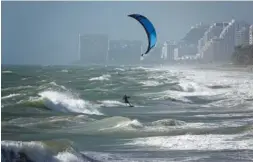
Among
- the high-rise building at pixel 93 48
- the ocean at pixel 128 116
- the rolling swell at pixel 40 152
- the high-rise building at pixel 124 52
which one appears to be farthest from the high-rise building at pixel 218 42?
the rolling swell at pixel 40 152

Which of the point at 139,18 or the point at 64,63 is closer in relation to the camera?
the point at 139,18

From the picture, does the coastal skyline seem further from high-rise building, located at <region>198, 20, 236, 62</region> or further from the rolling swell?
the rolling swell

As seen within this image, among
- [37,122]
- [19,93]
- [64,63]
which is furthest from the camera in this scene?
[19,93]

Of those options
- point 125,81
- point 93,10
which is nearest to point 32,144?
point 93,10

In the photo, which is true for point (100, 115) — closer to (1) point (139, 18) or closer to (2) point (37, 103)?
(2) point (37, 103)

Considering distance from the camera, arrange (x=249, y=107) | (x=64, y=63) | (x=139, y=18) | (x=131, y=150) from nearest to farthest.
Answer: (x=139, y=18)
(x=131, y=150)
(x=64, y=63)
(x=249, y=107)

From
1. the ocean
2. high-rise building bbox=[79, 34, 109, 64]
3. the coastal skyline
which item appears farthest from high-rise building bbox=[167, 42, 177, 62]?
high-rise building bbox=[79, 34, 109, 64]

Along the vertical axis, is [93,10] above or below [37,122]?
above
